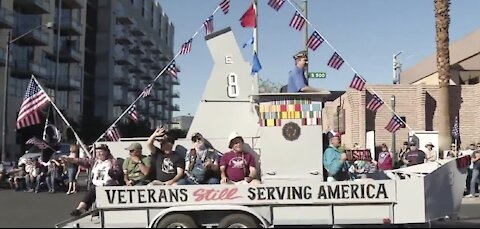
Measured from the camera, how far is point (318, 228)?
7617 mm

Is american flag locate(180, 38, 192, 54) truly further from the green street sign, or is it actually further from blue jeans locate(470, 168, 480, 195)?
blue jeans locate(470, 168, 480, 195)

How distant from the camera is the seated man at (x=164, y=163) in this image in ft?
28.2

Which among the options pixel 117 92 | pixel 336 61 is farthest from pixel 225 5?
pixel 117 92

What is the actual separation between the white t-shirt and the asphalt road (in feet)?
3.42

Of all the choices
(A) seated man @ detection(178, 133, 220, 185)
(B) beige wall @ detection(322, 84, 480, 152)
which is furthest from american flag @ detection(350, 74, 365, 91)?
(B) beige wall @ detection(322, 84, 480, 152)

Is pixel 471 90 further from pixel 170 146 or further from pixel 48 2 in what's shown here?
pixel 48 2

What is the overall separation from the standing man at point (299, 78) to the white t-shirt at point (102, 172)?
3201 millimetres

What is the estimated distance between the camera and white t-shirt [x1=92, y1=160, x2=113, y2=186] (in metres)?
9.46

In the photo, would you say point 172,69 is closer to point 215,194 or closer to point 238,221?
point 215,194

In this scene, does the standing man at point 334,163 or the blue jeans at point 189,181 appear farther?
the blue jeans at point 189,181

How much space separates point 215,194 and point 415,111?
18932 mm

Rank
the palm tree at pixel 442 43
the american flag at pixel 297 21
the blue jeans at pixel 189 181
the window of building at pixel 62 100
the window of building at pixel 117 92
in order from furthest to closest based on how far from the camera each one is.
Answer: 1. the window of building at pixel 117 92
2. the window of building at pixel 62 100
3. the palm tree at pixel 442 43
4. the american flag at pixel 297 21
5. the blue jeans at pixel 189 181

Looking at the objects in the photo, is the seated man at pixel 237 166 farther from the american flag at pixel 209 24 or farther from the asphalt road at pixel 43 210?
the american flag at pixel 209 24

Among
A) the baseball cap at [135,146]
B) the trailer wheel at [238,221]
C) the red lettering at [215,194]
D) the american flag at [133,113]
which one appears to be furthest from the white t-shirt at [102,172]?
the american flag at [133,113]
